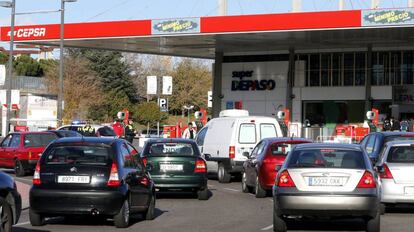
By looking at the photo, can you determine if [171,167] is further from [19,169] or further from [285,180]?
[19,169]

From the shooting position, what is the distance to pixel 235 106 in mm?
55000

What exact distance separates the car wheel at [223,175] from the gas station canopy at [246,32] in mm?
16375

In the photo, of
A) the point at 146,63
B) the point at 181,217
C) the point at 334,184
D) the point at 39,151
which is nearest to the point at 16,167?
the point at 39,151

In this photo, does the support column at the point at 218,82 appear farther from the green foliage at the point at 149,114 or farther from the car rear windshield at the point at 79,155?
the car rear windshield at the point at 79,155

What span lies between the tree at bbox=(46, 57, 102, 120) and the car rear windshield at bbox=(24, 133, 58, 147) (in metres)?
45.1

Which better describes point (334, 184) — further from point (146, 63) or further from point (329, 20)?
point (146, 63)

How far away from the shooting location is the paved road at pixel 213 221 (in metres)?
13.9

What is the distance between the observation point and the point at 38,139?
28.3m

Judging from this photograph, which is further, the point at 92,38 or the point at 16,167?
the point at 92,38

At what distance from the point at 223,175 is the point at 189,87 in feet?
253

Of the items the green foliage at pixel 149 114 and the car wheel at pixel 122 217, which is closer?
the car wheel at pixel 122 217

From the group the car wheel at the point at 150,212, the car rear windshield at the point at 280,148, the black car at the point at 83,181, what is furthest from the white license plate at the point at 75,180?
the car rear windshield at the point at 280,148

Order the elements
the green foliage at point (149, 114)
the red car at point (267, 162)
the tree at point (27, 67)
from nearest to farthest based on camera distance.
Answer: the red car at point (267, 162)
the green foliage at point (149, 114)
the tree at point (27, 67)

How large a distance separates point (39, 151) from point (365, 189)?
55.7 ft
